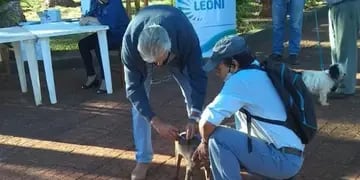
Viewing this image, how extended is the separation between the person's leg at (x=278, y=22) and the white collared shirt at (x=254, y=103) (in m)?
4.55

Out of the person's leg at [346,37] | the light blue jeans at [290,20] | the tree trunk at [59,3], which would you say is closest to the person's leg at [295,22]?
the light blue jeans at [290,20]

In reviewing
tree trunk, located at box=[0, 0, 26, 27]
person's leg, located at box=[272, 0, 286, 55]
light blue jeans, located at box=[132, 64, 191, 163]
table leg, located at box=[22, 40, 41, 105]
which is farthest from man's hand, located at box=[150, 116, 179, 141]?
tree trunk, located at box=[0, 0, 26, 27]

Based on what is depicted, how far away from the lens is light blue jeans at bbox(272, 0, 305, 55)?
7.99 m

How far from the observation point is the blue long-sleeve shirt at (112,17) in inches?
281

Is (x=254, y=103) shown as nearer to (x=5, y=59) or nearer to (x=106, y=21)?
(x=106, y=21)

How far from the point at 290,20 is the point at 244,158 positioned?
4718mm

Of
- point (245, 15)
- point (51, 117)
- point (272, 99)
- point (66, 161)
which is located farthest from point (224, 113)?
point (245, 15)

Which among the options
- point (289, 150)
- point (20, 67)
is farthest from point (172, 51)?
point (20, 67)

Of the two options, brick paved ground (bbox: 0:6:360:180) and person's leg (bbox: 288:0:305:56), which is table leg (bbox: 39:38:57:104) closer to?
brick paved ground (bbox: 0:6:360:180)

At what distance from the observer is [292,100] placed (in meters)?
3.59

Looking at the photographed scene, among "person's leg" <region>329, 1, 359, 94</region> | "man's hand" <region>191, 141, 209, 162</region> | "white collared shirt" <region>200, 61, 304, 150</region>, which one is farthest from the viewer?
"person's leg" <region>329, 1, 359, 94</region>

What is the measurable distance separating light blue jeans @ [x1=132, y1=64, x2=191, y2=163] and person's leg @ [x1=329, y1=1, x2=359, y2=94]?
2300mm

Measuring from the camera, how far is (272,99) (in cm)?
356

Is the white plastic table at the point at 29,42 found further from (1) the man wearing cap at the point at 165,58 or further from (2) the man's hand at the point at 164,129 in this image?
(2) the man's hand at the point at 164,129
